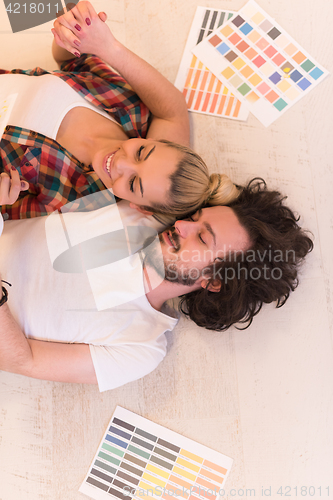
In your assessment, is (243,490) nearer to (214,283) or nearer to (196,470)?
(196,470)

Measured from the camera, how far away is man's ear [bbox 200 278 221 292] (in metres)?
1.34

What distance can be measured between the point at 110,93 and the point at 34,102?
0.32 meters

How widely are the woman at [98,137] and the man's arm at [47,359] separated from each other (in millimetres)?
475

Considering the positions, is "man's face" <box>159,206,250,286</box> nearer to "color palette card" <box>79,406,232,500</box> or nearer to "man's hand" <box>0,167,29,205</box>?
"man's hand" <box>0,167,29,205</box>

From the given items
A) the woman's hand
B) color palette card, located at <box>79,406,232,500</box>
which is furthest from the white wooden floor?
the woman's hand

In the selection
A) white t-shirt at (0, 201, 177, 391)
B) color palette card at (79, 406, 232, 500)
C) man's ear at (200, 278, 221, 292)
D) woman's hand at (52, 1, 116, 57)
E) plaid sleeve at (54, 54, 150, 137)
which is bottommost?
color palette card at (79, 406, 232, 500)

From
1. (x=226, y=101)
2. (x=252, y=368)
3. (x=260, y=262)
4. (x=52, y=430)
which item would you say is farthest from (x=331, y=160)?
(x=52, y=430)

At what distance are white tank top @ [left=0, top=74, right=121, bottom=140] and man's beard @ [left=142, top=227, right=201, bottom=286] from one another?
0.58 m

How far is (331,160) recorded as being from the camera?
1.65 meters

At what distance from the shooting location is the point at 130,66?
4.86 feet

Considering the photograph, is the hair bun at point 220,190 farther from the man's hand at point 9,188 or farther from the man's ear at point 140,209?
the man's hand at point 9,188

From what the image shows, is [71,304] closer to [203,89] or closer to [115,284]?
[115,284]

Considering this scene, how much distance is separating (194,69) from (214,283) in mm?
1013

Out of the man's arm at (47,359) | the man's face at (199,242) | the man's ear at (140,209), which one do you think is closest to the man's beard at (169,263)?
the man's face at (199,242)
